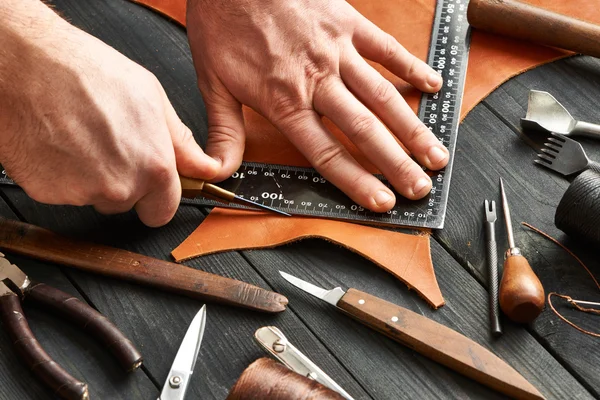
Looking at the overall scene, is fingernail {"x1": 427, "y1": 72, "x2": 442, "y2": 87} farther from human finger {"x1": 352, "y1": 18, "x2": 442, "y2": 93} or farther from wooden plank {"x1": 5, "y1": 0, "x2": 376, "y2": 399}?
wooden plank {"x1": 5, "y1": 0, "x2": 376, "y2": 399}

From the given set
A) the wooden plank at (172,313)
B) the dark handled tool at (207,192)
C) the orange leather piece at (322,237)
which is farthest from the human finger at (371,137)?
the wooden plank at (172,313)

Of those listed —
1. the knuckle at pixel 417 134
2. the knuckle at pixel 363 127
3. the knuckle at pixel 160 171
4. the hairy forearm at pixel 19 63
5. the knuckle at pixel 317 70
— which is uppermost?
the hairy forearm at pixel 19 63

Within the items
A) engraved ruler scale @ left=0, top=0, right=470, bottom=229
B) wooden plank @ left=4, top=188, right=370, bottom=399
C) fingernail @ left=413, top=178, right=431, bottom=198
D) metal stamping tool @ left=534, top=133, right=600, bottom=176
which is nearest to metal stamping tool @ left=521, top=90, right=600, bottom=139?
metal stamping tool @ left=534, top=133, right=600, bottom=176

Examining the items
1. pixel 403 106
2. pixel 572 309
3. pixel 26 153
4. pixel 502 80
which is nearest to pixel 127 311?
pixel 26 153

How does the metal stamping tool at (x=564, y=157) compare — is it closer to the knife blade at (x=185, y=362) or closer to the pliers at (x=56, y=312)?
the knife blade at (x=185, y=362)

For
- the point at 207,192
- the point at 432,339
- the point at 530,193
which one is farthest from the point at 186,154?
the point at 530,193

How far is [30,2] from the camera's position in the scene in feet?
4.27

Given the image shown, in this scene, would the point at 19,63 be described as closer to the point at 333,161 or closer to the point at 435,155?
the point at 333,161

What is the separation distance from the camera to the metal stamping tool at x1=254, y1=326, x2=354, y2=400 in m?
1.19

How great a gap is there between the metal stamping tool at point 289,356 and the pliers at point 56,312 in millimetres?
211

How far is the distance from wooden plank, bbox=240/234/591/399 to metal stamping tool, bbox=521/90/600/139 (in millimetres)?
351

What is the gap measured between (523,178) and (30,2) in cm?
97

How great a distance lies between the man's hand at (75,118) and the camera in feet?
3.99

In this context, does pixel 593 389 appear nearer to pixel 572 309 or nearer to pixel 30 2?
pixel 572 309
